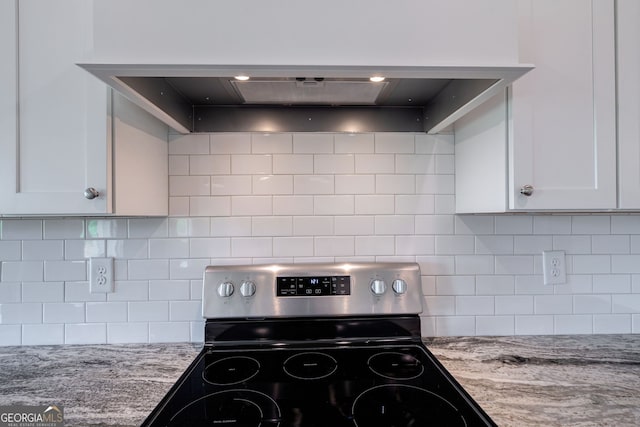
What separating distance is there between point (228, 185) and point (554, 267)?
4.18 ft

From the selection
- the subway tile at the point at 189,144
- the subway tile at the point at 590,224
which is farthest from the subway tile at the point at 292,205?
the subway tile at the point at 590,224

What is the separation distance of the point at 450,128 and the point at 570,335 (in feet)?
2.98

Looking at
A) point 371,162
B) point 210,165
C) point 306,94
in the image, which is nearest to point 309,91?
point 306,94

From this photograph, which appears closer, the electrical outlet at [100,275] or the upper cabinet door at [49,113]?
the upper cabinet door at [49,113]

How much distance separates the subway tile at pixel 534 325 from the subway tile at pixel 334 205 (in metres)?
0.76

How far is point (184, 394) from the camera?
873 millimetres

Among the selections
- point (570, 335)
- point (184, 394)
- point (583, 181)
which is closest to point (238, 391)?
point (184, 394)

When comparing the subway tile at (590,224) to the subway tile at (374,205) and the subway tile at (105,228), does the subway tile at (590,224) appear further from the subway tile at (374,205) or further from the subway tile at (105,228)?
the subway tile at (105,228)

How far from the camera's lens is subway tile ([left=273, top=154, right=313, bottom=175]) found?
48.8 inches

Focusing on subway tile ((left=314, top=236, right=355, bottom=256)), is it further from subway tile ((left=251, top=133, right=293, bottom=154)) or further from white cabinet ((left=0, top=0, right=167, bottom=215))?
white cabinet ((left=0, top=0, right=167, bottom=215))

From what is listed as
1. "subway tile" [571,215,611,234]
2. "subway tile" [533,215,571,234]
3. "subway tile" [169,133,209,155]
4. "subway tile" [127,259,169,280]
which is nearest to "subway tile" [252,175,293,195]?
"subway tile" [169,133,209,155]

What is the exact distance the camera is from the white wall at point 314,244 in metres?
1.20

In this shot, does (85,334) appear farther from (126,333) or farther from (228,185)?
(228,185)

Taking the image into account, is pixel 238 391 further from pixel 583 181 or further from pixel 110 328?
pixel 583 181
